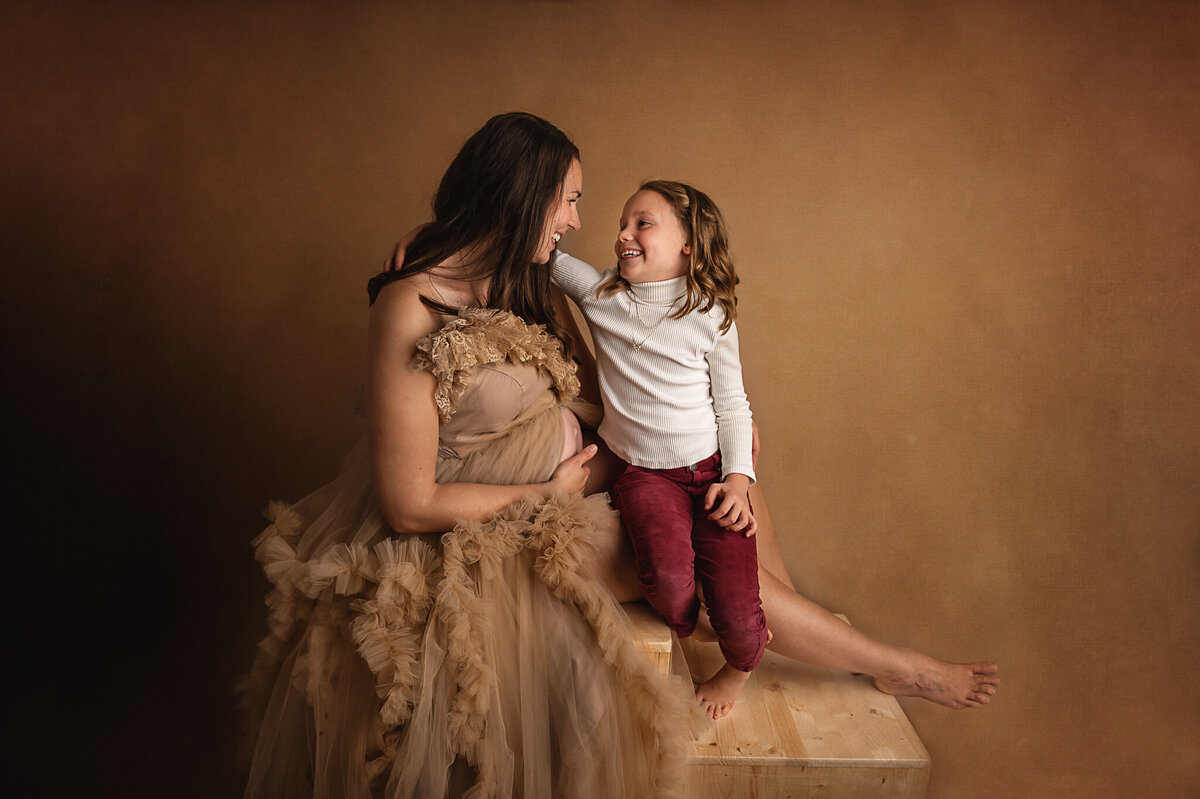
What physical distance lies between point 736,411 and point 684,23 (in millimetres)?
1194

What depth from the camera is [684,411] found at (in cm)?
168

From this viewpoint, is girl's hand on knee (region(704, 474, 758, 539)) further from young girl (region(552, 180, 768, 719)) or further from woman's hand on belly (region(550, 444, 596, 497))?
woman's hand on belly (region(550, 444, 596, 497))

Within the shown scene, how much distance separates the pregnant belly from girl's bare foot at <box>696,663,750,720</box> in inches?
21.1

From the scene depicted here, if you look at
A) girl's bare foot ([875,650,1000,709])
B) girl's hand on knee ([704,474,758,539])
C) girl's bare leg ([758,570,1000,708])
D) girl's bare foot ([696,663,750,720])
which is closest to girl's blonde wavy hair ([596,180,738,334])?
girl's hand on knee ([704,474,758,539])

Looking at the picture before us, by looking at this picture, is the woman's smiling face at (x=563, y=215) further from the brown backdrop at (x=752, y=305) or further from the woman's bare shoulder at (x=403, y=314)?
the brown backdrop at (x=752, y=305)

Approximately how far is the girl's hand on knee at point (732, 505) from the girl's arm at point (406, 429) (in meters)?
0.39

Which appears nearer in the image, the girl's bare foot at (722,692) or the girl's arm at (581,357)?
the girl's bare foot at (722,692)

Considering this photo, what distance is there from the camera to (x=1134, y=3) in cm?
228

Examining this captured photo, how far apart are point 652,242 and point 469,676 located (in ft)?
2.81

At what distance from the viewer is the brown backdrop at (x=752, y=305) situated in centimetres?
232

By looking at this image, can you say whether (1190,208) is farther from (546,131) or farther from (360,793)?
(360,793)

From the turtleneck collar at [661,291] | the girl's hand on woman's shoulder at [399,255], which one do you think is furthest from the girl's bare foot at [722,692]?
the girl's hand on woman's shoulder at [399,255]

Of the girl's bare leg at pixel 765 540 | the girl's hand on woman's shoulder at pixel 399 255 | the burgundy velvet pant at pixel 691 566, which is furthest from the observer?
the girl's bare leg at pixel 765 540

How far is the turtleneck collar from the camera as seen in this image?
65.6 inches
